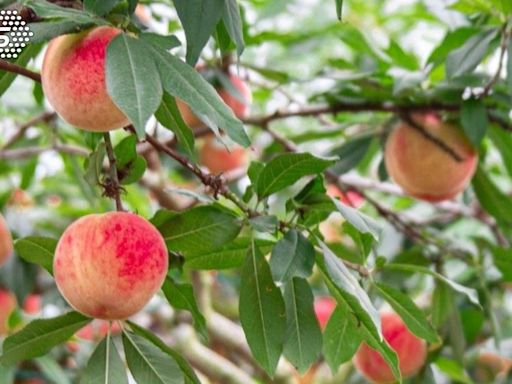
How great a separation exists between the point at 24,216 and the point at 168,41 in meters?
0.89

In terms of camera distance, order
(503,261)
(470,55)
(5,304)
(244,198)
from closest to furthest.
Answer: (244,198), (470,55), (503,261), (5,304)

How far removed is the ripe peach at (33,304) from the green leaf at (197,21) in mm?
988

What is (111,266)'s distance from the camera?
2.68 ft

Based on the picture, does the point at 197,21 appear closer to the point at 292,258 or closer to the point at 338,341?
the point at 292,258

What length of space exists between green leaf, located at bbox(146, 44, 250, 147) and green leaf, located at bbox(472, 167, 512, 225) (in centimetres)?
71

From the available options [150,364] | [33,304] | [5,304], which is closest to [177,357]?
[150,364]

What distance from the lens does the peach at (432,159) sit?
1323 millimetres

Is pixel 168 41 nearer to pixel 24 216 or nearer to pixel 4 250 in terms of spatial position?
pixel 4 250

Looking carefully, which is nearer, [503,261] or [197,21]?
[197,21]

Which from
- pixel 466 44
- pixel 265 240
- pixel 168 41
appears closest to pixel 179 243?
pixel 265 240

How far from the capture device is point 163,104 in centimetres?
87

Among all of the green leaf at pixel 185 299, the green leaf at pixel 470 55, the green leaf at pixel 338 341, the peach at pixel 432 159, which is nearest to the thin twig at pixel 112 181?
the green leaf at pixel 185 299

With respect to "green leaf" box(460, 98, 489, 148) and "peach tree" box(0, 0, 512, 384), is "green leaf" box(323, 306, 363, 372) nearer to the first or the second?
"peach tree" box(0, 0, 512, 384)

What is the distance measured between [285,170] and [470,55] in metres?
0.34
